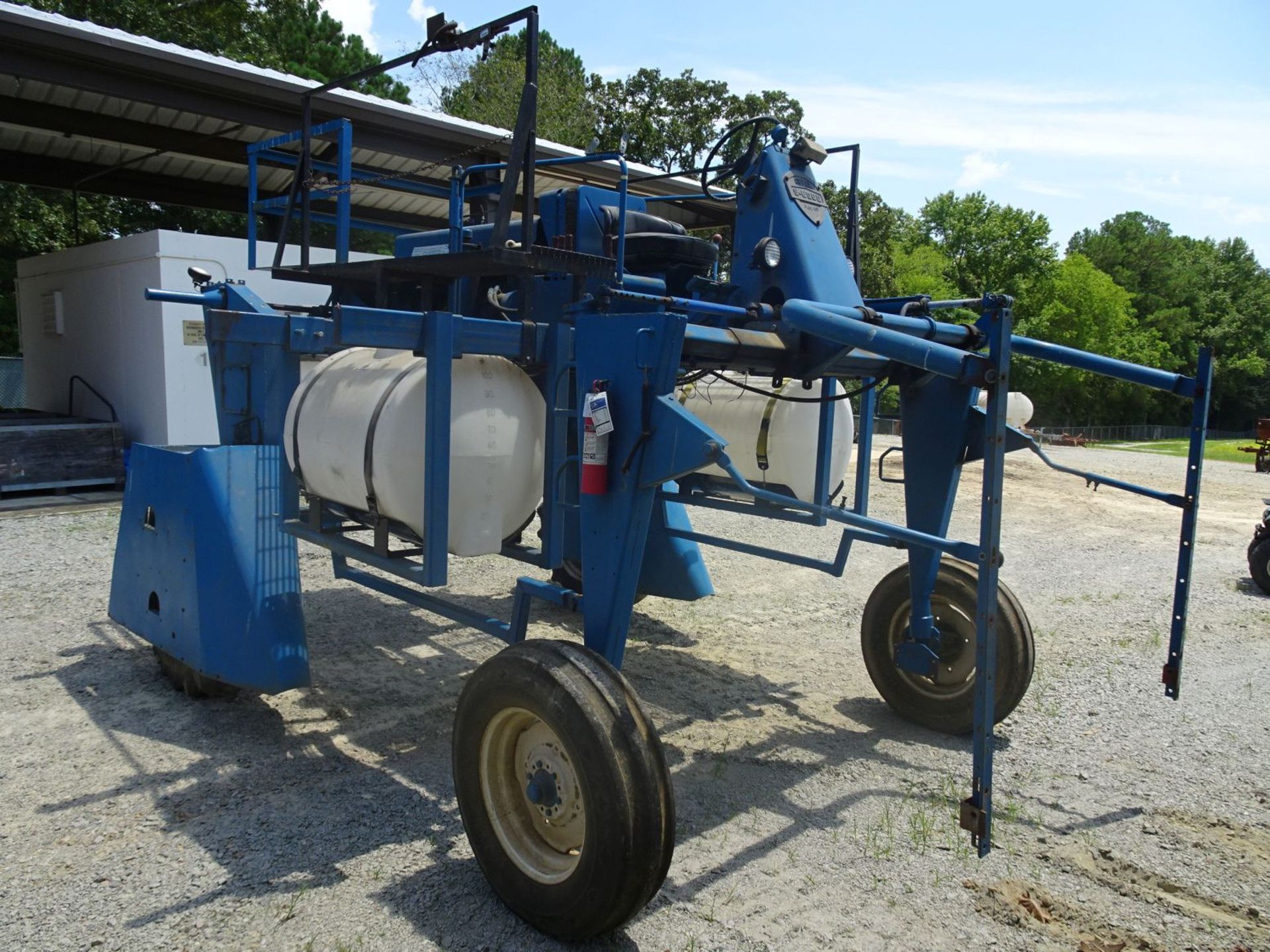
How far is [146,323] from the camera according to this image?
1098cm

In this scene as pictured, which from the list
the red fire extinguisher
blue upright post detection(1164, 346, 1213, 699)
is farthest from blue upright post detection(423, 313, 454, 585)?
blue upright post detection(1164, 346, 1213, 699)

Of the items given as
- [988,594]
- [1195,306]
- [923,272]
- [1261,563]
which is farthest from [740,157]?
[1195,306]

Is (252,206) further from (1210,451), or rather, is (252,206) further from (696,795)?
(1210,451)

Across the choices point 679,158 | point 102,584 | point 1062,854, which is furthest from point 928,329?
point 679,158

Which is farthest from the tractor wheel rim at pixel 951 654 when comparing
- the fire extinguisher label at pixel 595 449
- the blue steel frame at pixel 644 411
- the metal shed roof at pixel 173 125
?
the metal shed roof at pixel 173 125

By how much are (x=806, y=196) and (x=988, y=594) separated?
2332 millimetres

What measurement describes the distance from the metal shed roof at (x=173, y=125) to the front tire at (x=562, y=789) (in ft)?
14.7

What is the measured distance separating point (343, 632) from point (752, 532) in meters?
5.23

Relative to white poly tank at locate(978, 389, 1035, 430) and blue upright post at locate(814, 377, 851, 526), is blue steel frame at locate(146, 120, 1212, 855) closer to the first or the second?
blue upright post at locate(814, 377, 851, 526)

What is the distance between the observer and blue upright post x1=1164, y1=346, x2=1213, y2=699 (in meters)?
3.60

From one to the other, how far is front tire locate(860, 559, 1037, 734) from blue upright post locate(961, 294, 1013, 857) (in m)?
1.72

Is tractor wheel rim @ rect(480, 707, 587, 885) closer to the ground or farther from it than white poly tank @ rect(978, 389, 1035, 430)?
closer to the ground

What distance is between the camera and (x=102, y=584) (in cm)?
721

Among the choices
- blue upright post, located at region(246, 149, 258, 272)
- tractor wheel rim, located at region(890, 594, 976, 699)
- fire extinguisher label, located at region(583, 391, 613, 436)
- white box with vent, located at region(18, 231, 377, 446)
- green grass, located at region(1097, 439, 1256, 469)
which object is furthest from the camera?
green grass, located at region(1097, 439, 1256, 469)
